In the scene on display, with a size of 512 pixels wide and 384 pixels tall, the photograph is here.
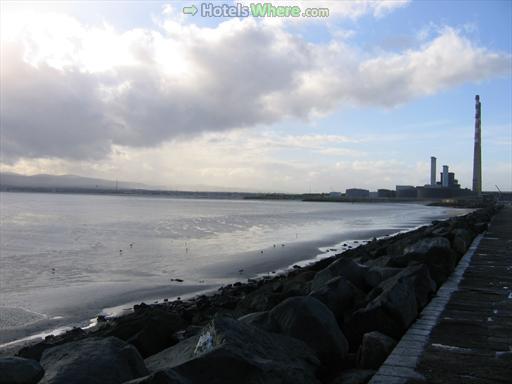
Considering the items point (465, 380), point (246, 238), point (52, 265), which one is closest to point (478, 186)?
point (246, 238)

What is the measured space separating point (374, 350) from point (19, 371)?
3.15 meters

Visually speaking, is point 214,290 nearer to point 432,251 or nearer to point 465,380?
point 432,251

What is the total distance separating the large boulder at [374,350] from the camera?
4.67 m

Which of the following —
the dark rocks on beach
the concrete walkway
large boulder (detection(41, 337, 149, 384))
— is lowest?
the dark rocks on beach

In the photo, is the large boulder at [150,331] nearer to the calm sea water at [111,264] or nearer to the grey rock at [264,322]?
the grey rock at [264,322]

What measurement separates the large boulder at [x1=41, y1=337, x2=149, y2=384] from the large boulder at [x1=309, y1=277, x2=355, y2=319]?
2.95m

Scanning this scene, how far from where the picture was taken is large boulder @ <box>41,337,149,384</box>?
12.2 feet

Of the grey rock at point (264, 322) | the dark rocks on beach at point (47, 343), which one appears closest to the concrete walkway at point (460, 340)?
the grey rock at point (264, 322)

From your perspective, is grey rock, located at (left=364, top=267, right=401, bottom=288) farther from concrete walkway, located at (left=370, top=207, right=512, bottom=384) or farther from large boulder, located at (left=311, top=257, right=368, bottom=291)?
concrete walkway, located at (left=370, top=207, right=512, bottom=384)

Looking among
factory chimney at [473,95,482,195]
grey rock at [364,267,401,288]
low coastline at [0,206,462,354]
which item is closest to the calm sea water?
low coastline at [0,206,462,354]

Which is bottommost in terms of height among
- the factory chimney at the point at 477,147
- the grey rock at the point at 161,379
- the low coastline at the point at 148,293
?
the low coastline at the point at 148,293

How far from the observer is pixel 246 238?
2630 centimetres

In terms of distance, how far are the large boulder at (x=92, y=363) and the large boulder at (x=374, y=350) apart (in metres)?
2.10

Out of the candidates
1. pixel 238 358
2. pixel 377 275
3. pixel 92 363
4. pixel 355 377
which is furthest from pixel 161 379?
pixel 377 275
